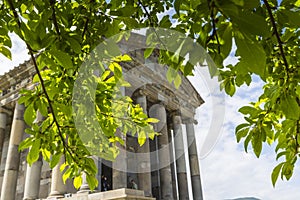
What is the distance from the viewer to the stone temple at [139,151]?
778 inches

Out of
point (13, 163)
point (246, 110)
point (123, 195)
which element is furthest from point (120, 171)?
point (246, 110)

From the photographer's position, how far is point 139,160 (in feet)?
70.0

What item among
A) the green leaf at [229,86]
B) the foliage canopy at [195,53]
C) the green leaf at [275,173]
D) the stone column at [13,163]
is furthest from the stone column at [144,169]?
the green leaf at [275,173]

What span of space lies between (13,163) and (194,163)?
1589cm

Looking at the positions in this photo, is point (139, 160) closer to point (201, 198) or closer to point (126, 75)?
point (126, 75)

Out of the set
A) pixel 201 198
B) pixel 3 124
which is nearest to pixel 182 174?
pixel 201 198

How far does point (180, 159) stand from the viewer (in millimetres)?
26797

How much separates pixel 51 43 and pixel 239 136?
1.94 m

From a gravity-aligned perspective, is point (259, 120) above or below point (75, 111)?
below

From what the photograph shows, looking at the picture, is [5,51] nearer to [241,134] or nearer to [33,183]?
[241,134]

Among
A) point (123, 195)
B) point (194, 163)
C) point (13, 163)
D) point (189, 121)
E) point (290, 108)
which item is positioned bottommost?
point (123, 195)

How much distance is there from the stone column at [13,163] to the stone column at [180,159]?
1356 cm

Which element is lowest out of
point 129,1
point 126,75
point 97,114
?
point 97,114

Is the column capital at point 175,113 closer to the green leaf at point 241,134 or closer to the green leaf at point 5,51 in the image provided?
the green leaf at point 241,134
